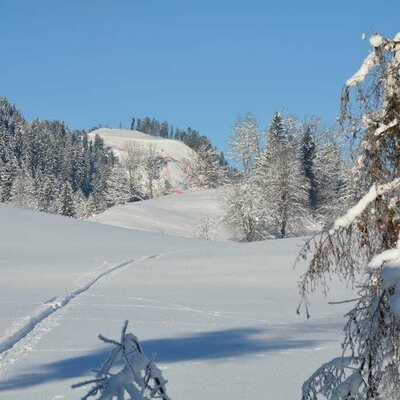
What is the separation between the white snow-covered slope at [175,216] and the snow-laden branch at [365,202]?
47990 mm

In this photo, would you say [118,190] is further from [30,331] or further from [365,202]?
[365,202]

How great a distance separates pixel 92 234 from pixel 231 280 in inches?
563

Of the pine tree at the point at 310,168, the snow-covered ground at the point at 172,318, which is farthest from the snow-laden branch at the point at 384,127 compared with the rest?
the pine tree at the point at 310,168

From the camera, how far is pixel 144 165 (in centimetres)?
9962

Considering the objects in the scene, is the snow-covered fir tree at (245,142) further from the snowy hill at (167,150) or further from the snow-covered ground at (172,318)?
the snowy hill at (167,150)

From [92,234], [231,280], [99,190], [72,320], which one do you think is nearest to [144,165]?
[99,190]

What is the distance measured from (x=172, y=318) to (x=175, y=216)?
47.7 m

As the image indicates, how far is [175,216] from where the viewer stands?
60.8 m

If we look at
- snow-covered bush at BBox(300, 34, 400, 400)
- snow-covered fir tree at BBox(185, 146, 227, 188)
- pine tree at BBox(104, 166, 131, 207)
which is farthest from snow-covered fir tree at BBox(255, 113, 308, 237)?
snow-covered bush at BBox(300, 34, 400, 400)

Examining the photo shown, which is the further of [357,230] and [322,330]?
[322,330]

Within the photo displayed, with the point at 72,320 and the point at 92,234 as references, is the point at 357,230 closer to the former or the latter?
the point at 72,320

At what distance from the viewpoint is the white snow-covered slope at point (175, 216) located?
175 feet

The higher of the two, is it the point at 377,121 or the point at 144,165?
the point at 144,165

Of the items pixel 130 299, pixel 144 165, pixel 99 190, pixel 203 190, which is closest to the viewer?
pixel 130 299
